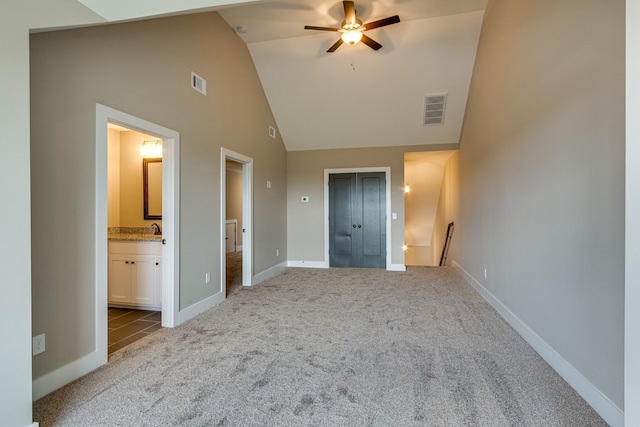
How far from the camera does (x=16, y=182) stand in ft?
5.20

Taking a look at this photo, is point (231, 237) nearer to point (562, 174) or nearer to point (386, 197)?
point (386, 197)

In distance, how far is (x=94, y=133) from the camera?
7.80 ft

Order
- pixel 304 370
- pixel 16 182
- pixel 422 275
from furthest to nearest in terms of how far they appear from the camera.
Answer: pixel 422 275, pixel 304 370, pixel 16 182

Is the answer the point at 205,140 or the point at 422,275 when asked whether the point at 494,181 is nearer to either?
the point at 422,275

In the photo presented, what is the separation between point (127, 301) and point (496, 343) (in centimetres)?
416

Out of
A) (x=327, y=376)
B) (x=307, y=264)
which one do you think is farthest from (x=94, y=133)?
(x=307, y=264)

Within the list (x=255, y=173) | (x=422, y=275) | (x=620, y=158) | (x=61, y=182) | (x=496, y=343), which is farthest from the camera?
(x=422, y=275)

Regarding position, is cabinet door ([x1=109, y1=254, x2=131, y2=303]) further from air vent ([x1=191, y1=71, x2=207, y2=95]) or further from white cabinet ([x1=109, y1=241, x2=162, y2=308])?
air vent ([x1=191, y1=71, x2=207, y2=95])

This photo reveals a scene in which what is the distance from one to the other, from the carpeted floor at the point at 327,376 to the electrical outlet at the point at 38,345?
12.2 inches

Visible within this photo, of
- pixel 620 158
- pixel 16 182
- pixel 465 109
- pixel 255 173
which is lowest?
pixel 16 182

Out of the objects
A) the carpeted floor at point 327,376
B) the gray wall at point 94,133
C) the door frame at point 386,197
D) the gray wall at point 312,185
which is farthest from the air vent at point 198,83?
the door frame at point 386,197

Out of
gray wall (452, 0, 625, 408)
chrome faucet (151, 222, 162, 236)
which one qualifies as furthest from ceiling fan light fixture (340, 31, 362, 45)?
chrome faucet (151, 222, 162, 236)

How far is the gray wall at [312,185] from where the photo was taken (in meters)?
6.54

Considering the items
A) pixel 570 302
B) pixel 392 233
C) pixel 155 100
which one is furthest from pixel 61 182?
pixel 392 233
